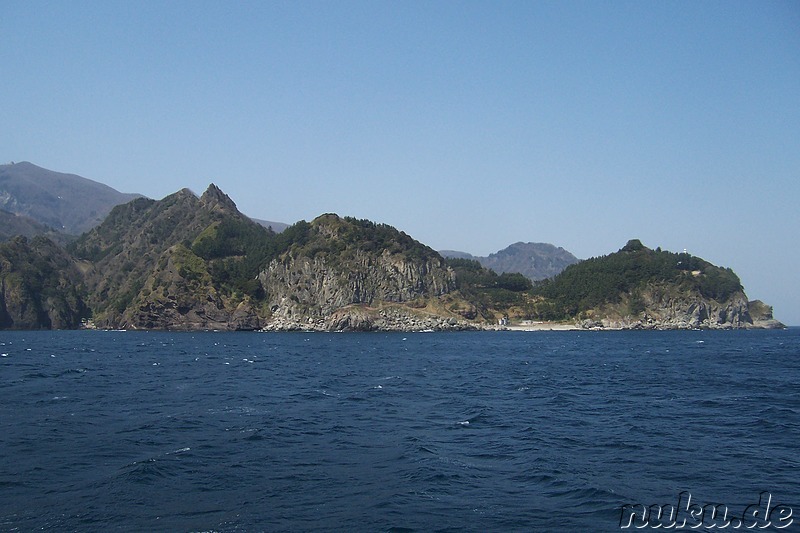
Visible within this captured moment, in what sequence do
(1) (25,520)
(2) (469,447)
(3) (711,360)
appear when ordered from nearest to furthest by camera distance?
1. (1) (25,520)
2. (2) (469,447)
3. (3) (711,360)

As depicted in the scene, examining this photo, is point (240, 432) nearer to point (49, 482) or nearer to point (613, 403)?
point (49, 482)

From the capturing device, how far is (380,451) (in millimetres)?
32438

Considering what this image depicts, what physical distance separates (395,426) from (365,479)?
11.8 m

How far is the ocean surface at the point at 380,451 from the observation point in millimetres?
22984

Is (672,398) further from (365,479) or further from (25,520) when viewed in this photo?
(25,520)

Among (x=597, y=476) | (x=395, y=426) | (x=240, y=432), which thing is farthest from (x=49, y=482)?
(x=597, y=476)

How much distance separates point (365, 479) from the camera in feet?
89.5

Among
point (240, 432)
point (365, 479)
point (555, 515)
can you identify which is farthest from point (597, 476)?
point (240, 432)

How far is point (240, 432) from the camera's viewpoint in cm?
3600

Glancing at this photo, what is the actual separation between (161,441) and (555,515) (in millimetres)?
21348

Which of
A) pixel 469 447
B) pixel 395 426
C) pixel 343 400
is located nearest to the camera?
pixel 469 447

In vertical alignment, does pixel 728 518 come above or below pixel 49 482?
above

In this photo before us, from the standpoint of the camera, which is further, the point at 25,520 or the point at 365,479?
the point at 365,479

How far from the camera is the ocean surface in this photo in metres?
23.0
